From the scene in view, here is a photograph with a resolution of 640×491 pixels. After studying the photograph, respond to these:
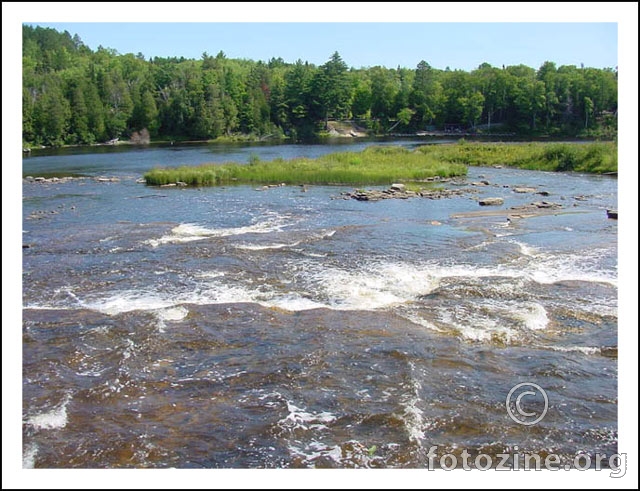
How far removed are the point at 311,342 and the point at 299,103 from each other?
10136 cm

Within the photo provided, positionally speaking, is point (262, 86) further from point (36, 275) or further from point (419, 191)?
point (36, 275)

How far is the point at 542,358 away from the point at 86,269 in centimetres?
1291

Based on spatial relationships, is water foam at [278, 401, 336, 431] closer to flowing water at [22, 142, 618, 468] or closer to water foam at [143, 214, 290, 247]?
flowing water at [22, 142, 618, 468]

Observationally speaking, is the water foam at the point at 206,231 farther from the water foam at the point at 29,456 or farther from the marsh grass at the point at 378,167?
the marsh grass at the point at 378,167

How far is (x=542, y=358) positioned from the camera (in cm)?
1103

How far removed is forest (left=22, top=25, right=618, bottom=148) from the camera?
286 feet

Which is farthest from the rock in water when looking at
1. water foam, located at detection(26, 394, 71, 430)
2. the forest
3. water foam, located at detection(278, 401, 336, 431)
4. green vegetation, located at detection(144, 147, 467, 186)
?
the forest

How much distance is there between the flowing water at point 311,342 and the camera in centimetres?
843

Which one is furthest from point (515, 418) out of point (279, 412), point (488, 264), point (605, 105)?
point (605, 105)

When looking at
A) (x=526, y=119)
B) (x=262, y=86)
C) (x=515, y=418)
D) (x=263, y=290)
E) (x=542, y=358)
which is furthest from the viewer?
(x=262, y=86)

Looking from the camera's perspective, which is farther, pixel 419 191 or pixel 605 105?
pixel 605 105

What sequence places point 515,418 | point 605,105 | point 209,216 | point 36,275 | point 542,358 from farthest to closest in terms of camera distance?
1. point 605,105
2. point 209,216
3. point 36,275
4. point 542,358
5. point 515,418

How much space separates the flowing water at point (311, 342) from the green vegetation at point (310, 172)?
49.3 feet
